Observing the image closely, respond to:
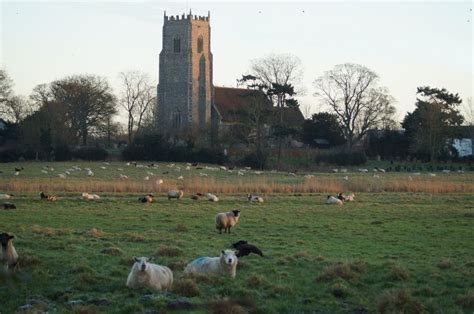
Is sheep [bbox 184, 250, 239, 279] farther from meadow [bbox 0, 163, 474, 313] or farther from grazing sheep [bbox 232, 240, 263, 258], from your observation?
grazing sheep [bbox 232, 240, 263, 258]

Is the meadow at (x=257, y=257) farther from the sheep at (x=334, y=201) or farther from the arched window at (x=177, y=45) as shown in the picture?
the arched window at (x=177, y=45)

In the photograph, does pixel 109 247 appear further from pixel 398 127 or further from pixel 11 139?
pixel 398 127

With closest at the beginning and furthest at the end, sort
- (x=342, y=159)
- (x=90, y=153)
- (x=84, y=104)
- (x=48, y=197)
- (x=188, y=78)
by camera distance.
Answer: (x=48, y=197)
(x=90, y=153)
(x=342, y=159)
(x=84, y=104)
(x=188, y=78)

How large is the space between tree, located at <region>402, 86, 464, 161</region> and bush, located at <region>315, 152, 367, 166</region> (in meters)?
7.53

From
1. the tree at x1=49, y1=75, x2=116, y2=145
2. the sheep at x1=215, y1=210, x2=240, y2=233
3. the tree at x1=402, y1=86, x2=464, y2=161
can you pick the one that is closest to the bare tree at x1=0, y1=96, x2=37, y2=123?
the tree at x1=49, y1=75, x2=116, y2=145

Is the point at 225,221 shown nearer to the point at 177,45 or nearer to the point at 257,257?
the point at 257,257

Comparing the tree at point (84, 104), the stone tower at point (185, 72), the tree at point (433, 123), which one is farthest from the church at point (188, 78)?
the tree at point (433, 123)

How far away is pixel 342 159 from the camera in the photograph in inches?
3036

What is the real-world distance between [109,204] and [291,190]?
1281cm

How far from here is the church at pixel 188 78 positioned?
11269 centimetres

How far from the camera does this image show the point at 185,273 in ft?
44.1

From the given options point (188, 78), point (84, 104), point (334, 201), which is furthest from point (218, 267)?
point (188, 78)

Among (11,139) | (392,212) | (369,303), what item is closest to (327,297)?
(369,303)

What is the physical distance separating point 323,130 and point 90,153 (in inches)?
1325
